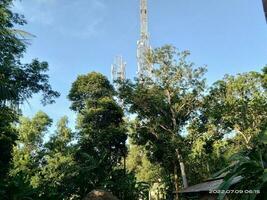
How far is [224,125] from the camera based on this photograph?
3284cm

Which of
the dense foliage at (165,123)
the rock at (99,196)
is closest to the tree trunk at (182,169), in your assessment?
the dense foliage at (165,123)

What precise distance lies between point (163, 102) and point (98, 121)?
595 cm

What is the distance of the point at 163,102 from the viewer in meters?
32.9

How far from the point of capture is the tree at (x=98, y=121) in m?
29.3

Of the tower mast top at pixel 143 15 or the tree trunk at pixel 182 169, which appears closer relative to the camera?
the tree trunk at pixel 182 169

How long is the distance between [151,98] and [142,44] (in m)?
13.7

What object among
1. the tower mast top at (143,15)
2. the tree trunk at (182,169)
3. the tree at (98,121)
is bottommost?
the tree trunk at (182,169)

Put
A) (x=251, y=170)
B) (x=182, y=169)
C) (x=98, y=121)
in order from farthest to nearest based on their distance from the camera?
(x=182, y=169) → (x=98, y=121) → (x=251, y=170)

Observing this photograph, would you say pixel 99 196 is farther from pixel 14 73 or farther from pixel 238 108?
pixel 238 108

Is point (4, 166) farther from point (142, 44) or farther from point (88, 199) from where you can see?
point (142, 44)

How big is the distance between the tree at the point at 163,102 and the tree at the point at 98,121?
245cm

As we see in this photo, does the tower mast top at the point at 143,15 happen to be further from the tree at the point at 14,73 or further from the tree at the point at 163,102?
the tree at the point at 14,73

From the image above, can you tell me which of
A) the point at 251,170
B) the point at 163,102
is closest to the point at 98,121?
the point at 163,102

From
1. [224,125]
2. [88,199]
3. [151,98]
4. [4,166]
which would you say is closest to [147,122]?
[151,98]
